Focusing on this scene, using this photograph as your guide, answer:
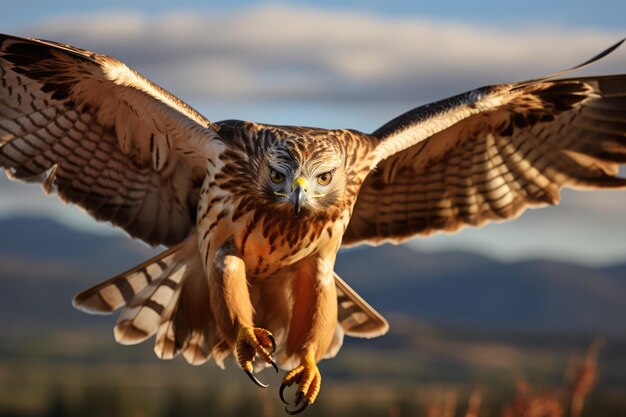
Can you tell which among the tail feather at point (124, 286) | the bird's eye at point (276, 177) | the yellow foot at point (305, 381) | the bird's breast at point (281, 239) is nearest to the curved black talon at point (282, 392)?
the yellow foot at point (305, 381)

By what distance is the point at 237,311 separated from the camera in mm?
7281

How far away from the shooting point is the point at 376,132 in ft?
26.3

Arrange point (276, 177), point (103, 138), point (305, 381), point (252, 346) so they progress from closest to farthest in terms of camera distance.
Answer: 1. point (276, 177)
2. point (252, 346)
3. point (305, 381)
4. point (103, 138)

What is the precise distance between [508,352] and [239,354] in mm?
163802

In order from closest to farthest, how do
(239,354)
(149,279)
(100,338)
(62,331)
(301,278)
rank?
(239,354) → (301,278) → (149,279) → (100,338) → (62,331)

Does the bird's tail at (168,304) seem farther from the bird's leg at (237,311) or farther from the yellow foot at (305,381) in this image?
the yellow foot at (305,381)

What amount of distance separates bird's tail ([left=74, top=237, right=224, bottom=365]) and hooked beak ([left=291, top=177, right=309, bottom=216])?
6.10ft

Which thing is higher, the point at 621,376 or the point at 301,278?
the point at 301,278

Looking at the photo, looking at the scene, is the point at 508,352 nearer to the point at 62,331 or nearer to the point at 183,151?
the point at 62,331

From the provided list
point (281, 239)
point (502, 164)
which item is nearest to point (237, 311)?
point (281, 239)

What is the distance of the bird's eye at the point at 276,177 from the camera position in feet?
22.7

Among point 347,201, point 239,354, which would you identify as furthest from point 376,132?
point 239,354

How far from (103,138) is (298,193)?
226 centimetres

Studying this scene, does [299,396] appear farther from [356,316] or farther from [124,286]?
[124,286]
